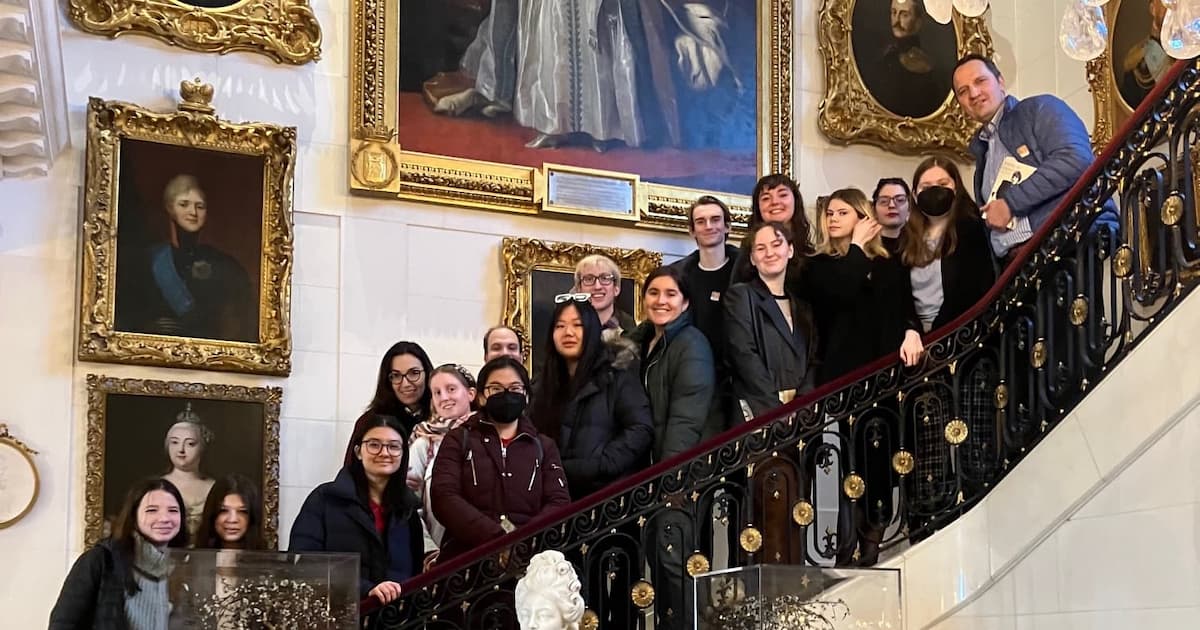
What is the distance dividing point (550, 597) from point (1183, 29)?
3.14 metres

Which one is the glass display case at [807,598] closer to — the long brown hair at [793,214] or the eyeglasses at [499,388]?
the eyeglasses at [499,388]

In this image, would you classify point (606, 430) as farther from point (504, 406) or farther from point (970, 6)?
point (970, 6)

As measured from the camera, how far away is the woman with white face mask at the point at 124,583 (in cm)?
607

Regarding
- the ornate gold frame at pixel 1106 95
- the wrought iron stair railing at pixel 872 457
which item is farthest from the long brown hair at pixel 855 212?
the ornate gold frame at pixel 1106 95

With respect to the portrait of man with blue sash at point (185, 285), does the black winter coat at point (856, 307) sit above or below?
below

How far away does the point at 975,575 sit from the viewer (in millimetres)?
6750

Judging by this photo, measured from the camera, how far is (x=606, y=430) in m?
7.75

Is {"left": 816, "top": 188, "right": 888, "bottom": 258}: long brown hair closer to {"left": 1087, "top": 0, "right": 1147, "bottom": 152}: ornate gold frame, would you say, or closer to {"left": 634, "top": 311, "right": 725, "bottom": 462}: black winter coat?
{"left": 634, "top": 311, "right": 725, "bottom": 462}: black winter coat

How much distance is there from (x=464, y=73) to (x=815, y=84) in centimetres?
288

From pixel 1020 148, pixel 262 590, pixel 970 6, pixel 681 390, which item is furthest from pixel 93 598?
pixel 1020 148

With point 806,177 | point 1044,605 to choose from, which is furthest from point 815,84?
point 1044,605

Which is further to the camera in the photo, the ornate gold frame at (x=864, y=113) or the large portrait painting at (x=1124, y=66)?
the ornate gold frame at (x=864, y=113)

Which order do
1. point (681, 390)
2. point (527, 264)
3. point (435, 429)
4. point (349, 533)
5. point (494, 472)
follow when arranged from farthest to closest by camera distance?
point (527, 264) → point (435, 429) → point (681, 390) → point (494, 472) → point (349, 533)

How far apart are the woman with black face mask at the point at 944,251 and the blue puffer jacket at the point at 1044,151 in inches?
10.1
